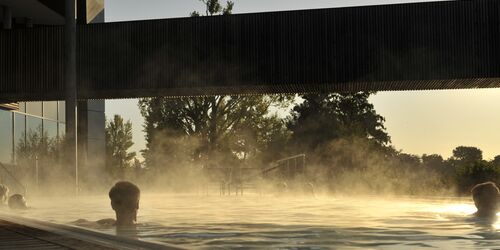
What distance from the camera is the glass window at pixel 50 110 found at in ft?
120

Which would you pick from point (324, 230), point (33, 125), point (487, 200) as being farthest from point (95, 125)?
point (324, 230)

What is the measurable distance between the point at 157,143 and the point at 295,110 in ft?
53.0

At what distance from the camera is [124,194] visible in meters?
12.8

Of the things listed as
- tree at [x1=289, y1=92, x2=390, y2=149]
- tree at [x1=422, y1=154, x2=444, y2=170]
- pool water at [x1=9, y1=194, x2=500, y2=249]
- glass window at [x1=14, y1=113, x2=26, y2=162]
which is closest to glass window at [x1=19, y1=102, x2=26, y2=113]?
glass window at [x1=14, y1=113, x2=26, y2=162]

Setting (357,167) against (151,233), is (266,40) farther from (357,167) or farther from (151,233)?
(357,167)

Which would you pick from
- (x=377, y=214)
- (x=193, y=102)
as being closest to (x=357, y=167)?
(x=193, y=102)

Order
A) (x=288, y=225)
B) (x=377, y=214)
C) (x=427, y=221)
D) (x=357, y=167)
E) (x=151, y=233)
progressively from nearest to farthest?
(x=151, y=233) < (x=288, y=225) < (x=427, y=221) < (x=377, y=214) < (x=357, y=167)

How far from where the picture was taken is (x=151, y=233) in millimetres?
11695

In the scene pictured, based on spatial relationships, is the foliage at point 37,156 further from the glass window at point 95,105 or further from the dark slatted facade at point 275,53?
the dark slatted facade at point 275,53

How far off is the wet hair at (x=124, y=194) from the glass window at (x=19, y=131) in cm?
2095

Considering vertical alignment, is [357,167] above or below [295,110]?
below

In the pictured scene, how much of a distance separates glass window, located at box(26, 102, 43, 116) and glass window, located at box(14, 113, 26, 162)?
35.4 inches

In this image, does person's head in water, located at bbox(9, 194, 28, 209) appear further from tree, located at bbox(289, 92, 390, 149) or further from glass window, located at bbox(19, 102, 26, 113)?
tree, located at bbox(289, 92, 390, 149)

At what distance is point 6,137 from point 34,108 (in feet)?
13.7
